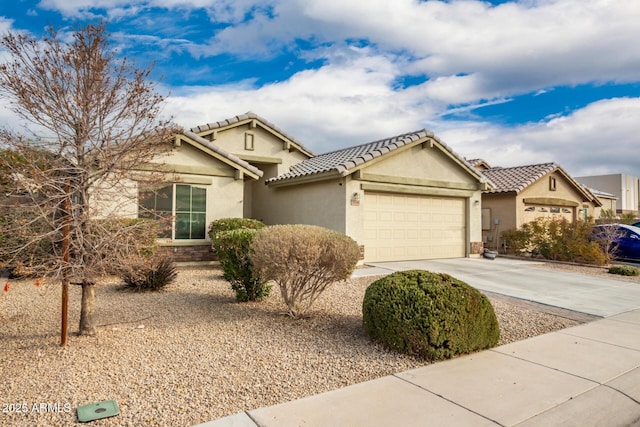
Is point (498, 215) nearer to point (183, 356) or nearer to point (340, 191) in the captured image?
point (340, 191)

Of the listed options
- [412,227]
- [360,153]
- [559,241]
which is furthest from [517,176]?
[360,153]

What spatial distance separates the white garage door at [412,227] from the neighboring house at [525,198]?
4.22m

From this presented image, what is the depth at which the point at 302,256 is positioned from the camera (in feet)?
19.7

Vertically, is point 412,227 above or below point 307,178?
below

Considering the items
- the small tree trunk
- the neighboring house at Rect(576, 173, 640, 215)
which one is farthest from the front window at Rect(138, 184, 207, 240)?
the neighboring house at Rect(576, 173, 640, 215)

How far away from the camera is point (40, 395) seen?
3.86 meters

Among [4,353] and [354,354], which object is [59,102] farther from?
[354,354]

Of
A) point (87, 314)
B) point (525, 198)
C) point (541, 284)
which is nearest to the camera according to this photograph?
point (87, 314)

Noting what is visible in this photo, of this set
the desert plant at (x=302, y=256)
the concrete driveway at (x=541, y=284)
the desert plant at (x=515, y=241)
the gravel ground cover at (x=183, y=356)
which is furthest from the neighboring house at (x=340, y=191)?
the desert plant at (x=302, y=256)

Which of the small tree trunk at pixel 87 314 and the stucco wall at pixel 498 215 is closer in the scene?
the small tree trunk at pixel 87 314

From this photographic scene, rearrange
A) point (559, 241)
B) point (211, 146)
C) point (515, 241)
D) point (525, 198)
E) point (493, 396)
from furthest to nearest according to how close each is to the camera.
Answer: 1. point (525, 198)
2. point (515, 241)
3. point (559, 241)
4. point (211, 146)
5. point (493, 396)

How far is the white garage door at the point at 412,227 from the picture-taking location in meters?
13.9

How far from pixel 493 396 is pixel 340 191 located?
9.44m

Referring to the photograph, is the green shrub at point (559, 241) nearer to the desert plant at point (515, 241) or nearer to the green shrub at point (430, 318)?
the desert plant at point (515, 241)
